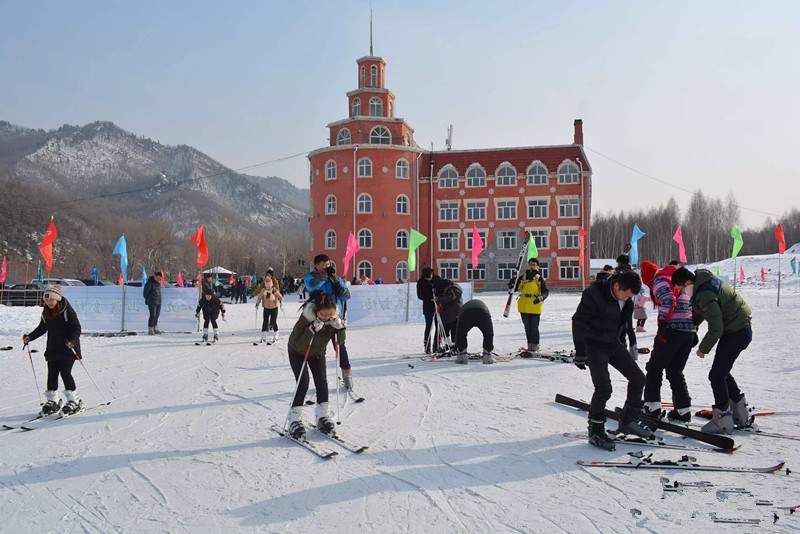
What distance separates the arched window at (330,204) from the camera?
46.5 metres

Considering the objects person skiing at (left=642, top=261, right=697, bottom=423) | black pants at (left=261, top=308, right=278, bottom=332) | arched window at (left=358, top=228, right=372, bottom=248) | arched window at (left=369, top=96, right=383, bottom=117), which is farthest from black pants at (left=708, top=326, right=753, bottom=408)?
arched window at (left=369, top=96, right=383, bottom=117)

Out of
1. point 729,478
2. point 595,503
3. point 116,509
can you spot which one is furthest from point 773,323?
point 116,509

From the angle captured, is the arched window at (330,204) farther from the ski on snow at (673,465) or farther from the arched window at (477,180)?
the ski on snow at (673,465)

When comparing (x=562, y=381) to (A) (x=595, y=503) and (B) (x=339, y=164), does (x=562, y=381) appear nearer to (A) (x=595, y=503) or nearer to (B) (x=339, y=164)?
(A) (x=595, y=503)

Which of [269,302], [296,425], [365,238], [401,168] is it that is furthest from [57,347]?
[401,168]

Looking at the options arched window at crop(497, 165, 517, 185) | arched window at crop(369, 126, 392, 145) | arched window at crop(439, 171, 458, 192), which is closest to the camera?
arched window at crop(369, 126, 392, 145)

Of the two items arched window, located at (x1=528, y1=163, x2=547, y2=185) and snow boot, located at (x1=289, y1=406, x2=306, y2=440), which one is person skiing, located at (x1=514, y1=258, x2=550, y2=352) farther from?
arched window, located at (x1=528, y1=163, x2=547, y2=185)

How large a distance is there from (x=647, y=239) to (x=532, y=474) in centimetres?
10032

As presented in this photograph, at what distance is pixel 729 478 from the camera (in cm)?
486

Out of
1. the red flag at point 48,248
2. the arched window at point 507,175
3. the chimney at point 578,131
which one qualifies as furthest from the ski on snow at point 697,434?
the chimney at point 578,131

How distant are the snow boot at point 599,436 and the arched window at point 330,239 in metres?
41.2

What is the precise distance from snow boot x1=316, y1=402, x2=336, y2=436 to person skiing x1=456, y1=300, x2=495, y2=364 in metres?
5.21

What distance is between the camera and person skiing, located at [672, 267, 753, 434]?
611 cm

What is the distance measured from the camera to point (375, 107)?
48812mm
